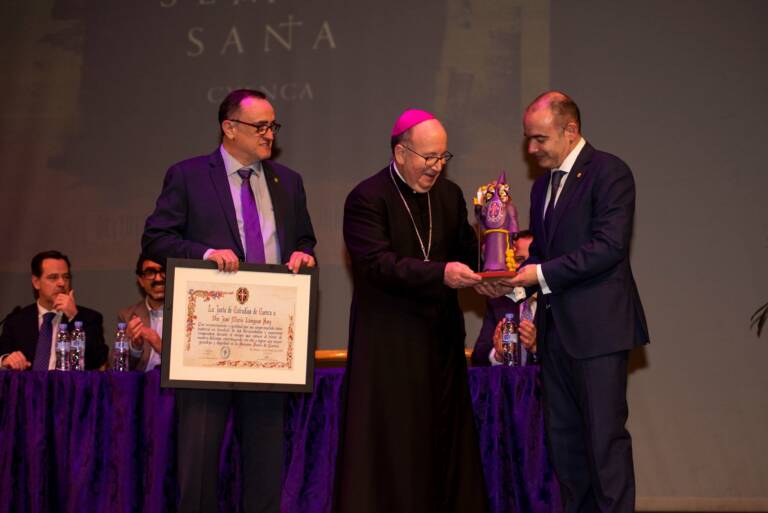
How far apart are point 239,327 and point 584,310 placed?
1.41m

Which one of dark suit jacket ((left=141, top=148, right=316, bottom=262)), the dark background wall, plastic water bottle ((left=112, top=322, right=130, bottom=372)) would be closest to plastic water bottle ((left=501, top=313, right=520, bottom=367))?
dark suit jacket ((left=141, top=148, right=316, bottom=262))

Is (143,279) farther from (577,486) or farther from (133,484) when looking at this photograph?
(577,486)

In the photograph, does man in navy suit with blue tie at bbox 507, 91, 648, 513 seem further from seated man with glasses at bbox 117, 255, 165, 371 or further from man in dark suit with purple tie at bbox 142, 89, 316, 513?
seated man with glasses at bbox 117, 255, 165, 371

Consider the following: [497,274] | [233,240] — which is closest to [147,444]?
[233,240]

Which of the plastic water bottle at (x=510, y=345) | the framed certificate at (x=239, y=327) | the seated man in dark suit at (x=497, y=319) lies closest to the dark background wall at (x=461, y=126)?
the seated man in dark suit at (x=497, y=319)

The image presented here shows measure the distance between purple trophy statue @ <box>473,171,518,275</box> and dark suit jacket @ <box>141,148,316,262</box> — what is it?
864mm

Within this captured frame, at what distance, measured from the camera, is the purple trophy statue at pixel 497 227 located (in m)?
3.81

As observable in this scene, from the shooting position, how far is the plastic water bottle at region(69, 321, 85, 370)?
206 inches

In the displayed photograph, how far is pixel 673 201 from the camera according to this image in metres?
6.65

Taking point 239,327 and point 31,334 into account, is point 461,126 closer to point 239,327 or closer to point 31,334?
point 31,334

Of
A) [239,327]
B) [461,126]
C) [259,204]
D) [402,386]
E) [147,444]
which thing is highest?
[461,126]

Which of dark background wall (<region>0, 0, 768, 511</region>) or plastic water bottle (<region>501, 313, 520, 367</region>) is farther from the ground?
dark background wall (<region>0, 0, 768, 511</region>)

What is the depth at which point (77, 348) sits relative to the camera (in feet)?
17.4

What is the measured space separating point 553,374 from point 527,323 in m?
0.87
